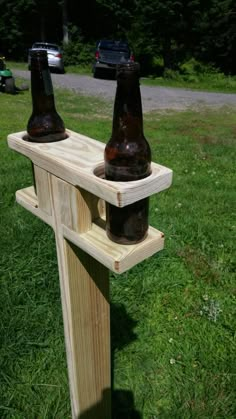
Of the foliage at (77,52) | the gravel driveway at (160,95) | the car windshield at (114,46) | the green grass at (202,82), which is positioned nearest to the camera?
the gravel driveway at (160,95)

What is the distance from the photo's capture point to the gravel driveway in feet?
31.2

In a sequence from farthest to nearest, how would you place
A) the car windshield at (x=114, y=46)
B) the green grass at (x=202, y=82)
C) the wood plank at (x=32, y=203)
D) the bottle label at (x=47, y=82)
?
1. the car windshield at (x=114, y=46)
2. the green grass at (x=202, y=82)
3. the wood plank at (x=32, y=203)
4. the bottle label at (x=47, y=82)

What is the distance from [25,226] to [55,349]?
3.65 ft

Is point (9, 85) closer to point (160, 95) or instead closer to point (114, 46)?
point (160, 95)

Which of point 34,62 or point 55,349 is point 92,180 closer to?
point 34,62

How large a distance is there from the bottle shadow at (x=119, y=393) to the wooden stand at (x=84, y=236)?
5cm

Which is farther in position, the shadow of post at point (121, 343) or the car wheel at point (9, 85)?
the car wheel at point (9, 85)

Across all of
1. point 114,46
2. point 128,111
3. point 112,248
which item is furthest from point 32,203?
point 114,46

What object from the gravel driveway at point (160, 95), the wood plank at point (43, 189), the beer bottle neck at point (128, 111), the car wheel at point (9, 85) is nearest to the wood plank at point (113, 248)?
the wood plank at point (43, 189)

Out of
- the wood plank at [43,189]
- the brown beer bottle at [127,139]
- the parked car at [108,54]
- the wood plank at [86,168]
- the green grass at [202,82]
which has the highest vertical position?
the brown beer bottle at [127,139]

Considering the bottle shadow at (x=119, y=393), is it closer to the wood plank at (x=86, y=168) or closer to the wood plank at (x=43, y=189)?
the wood plank at (x=43, y=189)

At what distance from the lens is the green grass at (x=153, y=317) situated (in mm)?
1850

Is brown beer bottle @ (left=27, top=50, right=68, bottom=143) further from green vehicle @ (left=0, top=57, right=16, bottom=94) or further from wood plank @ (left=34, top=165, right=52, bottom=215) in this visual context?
green vehicle @ (left=0, top=57, right=16, bottom=94)

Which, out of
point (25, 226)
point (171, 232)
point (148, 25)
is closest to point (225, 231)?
point (171, 232)
